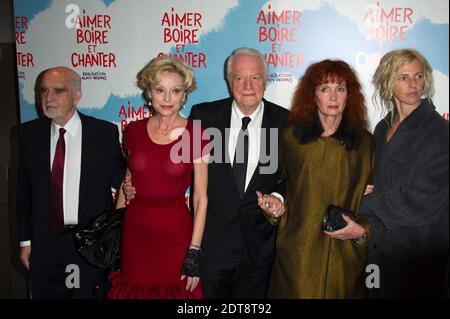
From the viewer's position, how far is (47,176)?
90.5 inches

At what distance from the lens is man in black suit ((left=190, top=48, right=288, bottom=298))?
2.13m

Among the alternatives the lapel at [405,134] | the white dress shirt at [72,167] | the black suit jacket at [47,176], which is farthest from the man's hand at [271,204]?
the white dress shirt at [72,167]

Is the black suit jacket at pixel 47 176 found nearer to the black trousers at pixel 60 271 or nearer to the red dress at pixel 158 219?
the black trousers at pixel 60 271

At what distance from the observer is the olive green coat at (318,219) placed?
2.01 meters

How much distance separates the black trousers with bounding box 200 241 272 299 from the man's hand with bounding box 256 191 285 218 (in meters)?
0.28

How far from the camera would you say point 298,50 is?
2445 millimetres

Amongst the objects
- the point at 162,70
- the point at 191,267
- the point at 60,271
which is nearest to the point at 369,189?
the point at 191,267

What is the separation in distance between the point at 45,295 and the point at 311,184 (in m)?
1.71

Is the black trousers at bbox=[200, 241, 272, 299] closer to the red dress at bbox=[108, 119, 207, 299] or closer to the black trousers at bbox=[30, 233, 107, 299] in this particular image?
the red dress at bbox=[108, 119, 207, 299]

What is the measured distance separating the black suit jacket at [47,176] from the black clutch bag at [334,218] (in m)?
1.28

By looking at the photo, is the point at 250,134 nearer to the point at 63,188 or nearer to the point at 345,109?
the point at 345,109
